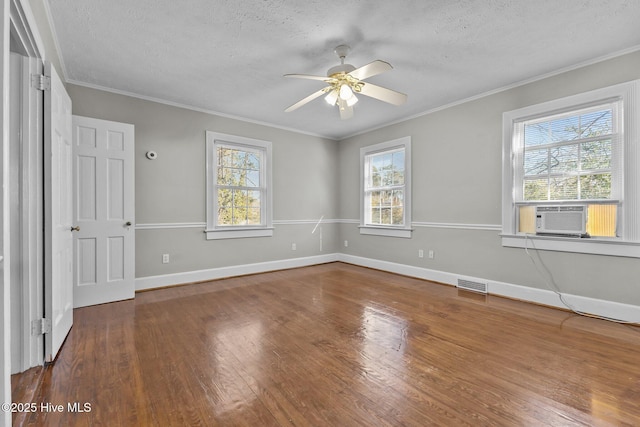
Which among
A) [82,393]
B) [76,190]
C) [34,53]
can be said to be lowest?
[82,393]

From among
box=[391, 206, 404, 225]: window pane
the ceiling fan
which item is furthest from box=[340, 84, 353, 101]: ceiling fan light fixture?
box=[391, 206, 404, 225]: window pane

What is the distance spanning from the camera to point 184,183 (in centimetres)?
413

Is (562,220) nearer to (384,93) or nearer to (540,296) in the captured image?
(540,296)

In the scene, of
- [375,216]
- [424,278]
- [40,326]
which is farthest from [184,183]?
[424,278]

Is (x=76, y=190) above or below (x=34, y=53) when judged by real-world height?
below

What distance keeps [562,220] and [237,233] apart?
4.13 metres

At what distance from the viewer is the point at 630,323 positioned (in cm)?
269

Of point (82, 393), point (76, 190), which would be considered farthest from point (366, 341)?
point (76, 190)

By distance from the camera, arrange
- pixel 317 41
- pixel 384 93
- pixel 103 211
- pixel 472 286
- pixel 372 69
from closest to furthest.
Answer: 1. pixel 372 69
2. pixel 317 41
3. pixel 384 93
4. pixel 103 211
5. pixel 472 286

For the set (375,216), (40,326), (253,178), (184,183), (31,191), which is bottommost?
(40,326)

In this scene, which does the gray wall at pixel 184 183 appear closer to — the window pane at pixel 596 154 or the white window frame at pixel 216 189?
the white window frame at pixel 216 189

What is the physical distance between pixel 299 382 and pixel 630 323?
3093 millimetres

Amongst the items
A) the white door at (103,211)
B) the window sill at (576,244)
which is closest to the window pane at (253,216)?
the white door at (103,211)

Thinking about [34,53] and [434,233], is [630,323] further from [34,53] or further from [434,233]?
[34,53]
